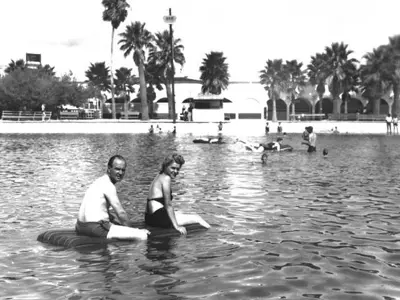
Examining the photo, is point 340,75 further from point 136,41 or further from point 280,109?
point 136,41

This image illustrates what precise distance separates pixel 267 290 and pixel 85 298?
7.42ft

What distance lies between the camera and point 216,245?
9.45 m

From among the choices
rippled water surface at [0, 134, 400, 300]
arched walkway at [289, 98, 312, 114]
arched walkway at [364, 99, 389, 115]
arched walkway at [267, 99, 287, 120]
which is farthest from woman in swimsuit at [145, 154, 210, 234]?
arched walkway at [289, 98, 312, 114]

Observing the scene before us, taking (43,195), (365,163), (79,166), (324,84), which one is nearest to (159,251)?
(43,195)

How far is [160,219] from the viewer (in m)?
9.83

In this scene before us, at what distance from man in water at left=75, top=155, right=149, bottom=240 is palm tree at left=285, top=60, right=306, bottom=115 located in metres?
82.8

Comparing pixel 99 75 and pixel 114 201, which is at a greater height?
pixel 99 75

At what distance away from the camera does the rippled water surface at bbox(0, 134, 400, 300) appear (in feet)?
23.6

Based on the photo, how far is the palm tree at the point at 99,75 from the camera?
105 meters

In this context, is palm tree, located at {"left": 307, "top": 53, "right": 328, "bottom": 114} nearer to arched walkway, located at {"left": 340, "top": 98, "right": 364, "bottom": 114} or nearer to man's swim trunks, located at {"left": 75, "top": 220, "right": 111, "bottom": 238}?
arched walkway, located at {"left": 340, "top": 98, "right": 364, "bottom": 114}

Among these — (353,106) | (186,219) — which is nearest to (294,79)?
(353,106)

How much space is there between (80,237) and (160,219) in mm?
1453

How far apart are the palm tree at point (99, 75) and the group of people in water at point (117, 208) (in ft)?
316

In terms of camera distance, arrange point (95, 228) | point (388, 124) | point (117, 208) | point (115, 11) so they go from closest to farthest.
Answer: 1. point (117, 208)
2. point (95, 228)
3. point (388, 124)
4. point (115, 11)
